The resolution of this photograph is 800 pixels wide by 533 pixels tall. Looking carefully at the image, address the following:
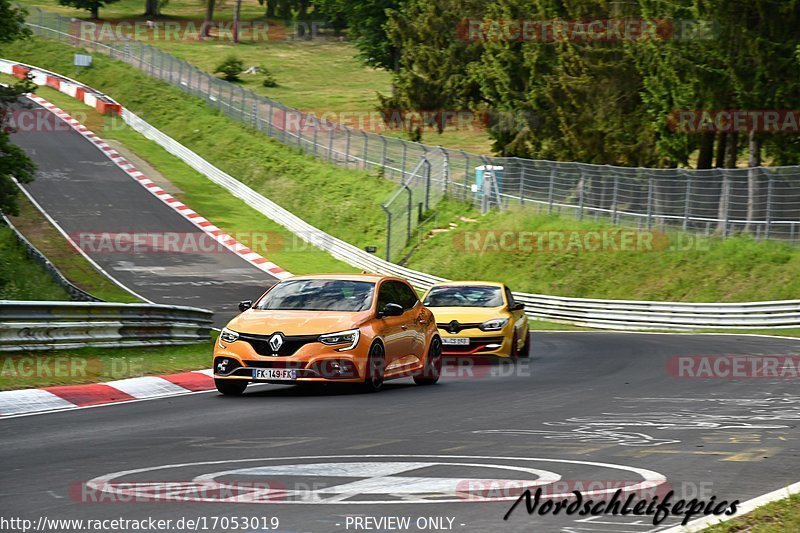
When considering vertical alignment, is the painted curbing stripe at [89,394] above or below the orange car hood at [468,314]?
above

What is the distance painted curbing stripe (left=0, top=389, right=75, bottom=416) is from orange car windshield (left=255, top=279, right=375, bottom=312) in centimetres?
303

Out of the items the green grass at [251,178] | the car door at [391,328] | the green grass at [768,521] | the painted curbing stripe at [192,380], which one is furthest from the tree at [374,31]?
the green grass at [768,521]

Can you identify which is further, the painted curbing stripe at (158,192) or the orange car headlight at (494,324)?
the painted curbing stripe at (158,192)

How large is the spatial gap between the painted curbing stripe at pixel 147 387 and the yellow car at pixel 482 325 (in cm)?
627

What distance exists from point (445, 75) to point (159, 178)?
15613 millimetres

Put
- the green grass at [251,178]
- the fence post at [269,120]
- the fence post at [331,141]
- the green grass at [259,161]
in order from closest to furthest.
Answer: the green grass at [251,178] → the green grass at [259,161] → the fence post at [331,141] → the fence post at [269,120]

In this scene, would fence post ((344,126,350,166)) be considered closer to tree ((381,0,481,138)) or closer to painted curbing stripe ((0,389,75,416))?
tree ((381,0,481,138))

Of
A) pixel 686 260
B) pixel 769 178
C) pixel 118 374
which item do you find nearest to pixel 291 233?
pixel 686 260

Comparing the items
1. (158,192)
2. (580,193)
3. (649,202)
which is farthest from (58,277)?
(158,192)

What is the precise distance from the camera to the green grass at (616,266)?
35.1 meters

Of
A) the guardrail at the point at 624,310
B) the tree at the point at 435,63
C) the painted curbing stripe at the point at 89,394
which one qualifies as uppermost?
the tree at the point at 435,63

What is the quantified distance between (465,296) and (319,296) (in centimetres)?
701

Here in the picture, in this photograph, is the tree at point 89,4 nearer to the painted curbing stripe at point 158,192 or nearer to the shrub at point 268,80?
the shrub at point 268,80

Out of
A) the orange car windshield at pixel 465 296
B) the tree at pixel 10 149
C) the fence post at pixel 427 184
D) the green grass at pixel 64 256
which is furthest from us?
the fence post at pixel 427 184
